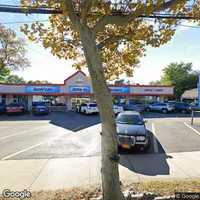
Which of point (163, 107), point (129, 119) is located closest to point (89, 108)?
point (163, 107)

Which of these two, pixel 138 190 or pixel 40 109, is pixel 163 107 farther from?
pixel 138 190

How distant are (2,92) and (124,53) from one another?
3878 cm

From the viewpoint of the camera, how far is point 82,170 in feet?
33.9

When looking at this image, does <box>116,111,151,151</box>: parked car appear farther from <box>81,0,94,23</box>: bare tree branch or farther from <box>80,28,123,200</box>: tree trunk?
<box>81,0,94,23</box>: bare tree branch

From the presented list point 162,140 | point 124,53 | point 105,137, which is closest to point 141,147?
point 162,140

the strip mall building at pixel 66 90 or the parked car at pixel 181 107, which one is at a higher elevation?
the strip mall building at pixel 66 90

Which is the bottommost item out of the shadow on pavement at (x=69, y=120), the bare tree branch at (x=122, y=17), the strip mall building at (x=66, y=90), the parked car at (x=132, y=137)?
the shadow on pavement at (x=69, y=120)

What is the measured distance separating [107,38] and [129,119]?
8490mm

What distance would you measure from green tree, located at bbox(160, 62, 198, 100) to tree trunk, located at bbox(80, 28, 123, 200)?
72948mm

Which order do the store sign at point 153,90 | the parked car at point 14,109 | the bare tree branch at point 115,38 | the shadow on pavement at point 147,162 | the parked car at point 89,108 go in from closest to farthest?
1. the bare tree branch at point 115,38
2. the shadow on pavement at point 147,162
3. the parked car at point 14,109
4. the parked car at point 89,108
5. the store sign at point 153,90

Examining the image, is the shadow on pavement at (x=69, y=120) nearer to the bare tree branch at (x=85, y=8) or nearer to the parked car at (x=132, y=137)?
the parked car at (x=132, y=137)

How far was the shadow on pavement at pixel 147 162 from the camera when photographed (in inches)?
401

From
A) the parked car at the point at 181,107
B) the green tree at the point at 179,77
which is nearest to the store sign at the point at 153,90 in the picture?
the parked car at the point at 181,107

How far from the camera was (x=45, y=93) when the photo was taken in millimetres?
44875
